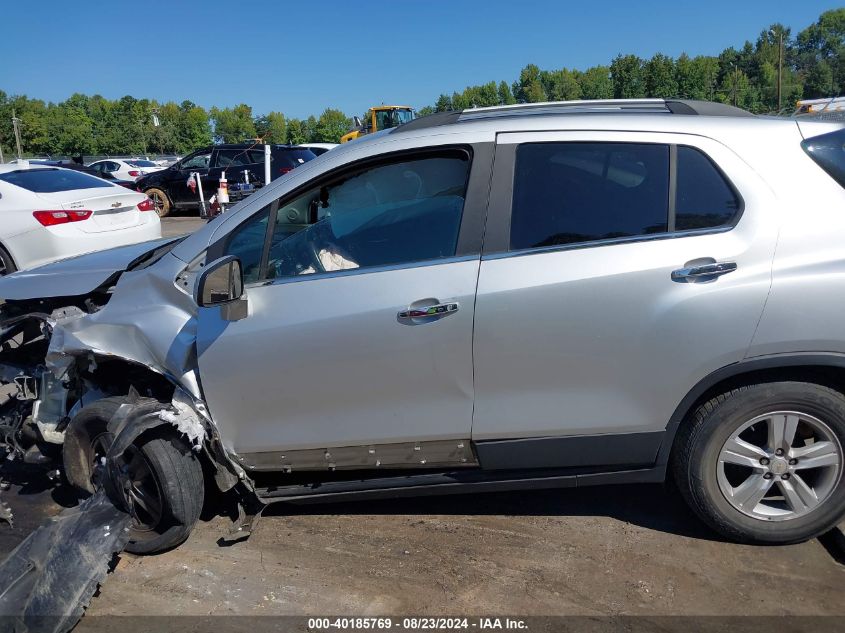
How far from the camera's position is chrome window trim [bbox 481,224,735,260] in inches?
115

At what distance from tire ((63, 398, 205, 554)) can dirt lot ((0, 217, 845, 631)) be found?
0.47 feet

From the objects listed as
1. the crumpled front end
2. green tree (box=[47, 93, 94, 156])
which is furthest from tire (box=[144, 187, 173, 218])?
green tree (box=[47, 93, 94, 156])

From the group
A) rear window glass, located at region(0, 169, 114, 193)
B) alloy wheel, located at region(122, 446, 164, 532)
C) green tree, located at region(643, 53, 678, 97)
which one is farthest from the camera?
green tree, located at region(643, 53, 678, 97)

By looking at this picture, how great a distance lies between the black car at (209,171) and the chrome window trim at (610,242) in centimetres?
1518

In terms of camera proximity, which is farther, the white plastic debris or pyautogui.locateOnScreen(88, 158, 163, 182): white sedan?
pyautogui.locateOnScreen(88, 158, 163, 182): white sedan

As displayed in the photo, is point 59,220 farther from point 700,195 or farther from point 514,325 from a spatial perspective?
point 700,195

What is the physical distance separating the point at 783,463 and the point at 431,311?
1686mm

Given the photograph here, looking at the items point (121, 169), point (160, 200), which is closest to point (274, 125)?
point (121, 169)

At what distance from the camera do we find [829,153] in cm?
293

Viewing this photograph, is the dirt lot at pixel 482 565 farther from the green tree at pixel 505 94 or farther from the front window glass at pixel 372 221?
the green tree at pixel 505 94

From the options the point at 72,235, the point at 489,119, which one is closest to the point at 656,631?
the point at 489,119

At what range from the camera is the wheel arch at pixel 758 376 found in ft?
9.38

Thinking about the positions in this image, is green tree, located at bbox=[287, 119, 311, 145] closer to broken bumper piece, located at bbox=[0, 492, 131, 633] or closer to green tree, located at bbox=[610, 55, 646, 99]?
green tree, located at bbox=[610, 55, 646, 99]

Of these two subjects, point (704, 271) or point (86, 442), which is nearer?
point (704, 271)
